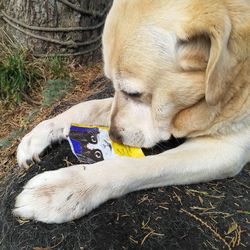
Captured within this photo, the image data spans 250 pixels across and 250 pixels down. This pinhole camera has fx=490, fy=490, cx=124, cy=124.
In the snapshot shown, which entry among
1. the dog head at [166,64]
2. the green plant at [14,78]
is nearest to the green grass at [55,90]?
the green plant at [14,78]

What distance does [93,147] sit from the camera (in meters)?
2.72

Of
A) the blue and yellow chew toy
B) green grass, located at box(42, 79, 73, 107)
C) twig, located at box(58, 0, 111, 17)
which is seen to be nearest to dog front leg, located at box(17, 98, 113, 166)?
the blue and yellow chew toy

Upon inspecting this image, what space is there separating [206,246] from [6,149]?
1714mm

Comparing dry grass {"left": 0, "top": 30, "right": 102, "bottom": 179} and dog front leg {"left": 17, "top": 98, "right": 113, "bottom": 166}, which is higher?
dog front leg {"left": 17, "top": 98, "right": 113, "bottom": 166}

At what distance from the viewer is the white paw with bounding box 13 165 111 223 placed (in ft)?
7.51

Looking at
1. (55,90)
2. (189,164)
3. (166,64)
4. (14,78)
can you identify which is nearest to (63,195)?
(189,164)

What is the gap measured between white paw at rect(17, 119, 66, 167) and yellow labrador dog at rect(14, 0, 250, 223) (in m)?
0.38

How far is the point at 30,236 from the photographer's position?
231 cm

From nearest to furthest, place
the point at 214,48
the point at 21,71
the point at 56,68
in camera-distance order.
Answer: the point at 214,48
the point at 21,71
the point at 56,68

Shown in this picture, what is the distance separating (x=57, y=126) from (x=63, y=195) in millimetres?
730

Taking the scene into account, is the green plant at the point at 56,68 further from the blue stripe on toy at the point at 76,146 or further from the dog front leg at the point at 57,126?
the blue stripe on toy at the point at 76,146

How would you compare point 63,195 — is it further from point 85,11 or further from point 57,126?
point 85,11

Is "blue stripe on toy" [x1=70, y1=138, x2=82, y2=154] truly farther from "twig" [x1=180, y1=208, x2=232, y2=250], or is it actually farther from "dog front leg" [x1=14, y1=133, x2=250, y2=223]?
"twig" [x1=180, y1=208, x2=232, y2=250]

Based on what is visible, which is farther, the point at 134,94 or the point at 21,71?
the point at 21,71
